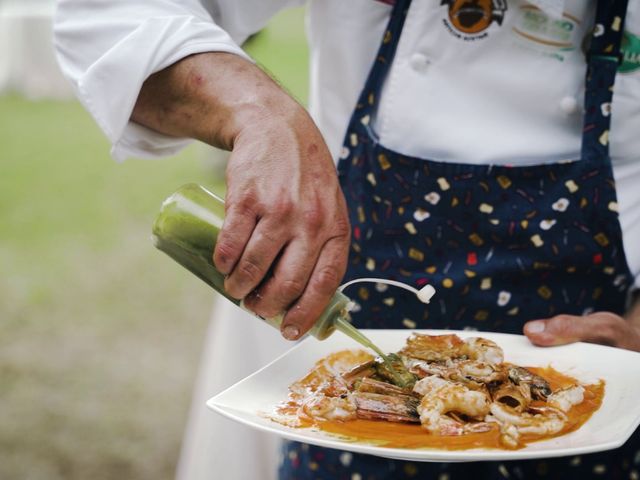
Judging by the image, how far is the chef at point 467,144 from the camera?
1.25 m

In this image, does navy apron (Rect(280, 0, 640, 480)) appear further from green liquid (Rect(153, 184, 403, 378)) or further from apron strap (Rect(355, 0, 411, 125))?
green liquid (Rect(153, 184, 403, 378))

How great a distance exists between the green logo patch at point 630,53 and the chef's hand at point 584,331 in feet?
1.29

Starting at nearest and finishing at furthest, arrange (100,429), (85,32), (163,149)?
1. (85,32)
2. (163,149)
3. (100,429)

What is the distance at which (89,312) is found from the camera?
166 inches

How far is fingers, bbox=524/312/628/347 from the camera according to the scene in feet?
3.89

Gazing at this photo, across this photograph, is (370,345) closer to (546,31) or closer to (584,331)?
(584,331)

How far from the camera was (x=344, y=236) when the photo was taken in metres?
1.02

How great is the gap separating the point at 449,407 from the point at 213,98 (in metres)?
0.52

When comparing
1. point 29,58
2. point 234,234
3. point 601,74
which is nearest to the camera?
point 234,234

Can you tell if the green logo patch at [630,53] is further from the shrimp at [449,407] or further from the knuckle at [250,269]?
the knuckle at [250,269]

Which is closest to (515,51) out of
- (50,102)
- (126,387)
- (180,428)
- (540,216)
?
(540,216)

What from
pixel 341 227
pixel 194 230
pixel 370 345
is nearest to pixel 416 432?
pixel 370 345

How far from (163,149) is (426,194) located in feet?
1.44

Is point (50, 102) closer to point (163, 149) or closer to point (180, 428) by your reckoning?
point (180, 428)
